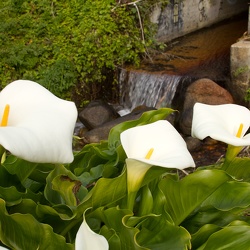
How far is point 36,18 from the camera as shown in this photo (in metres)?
6.32

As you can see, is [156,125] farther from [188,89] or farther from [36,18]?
[36,18]

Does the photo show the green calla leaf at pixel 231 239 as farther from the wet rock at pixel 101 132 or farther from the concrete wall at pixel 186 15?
the concrete wall at pixel 186 15

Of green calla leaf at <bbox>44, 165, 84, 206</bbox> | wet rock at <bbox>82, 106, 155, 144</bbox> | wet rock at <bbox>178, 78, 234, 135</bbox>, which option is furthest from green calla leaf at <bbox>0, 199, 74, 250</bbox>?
wet rock at <bbox>178, 78, 234, 135</bbox>

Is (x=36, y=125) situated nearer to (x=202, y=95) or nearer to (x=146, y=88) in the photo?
(x=202, y=95)

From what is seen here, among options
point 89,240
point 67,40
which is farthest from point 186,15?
point 89,240

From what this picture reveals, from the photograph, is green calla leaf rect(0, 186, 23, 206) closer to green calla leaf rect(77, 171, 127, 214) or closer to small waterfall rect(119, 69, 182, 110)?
green calla leaf rect(77, 171, 127, 214)

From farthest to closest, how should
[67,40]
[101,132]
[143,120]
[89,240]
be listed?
1. [67,40]
2. [101,132]
3. [143,120]
4. [89,240]

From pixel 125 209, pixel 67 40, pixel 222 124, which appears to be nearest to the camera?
pixel 125 209

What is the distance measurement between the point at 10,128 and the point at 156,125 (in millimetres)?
349

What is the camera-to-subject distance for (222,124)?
115 centimetres

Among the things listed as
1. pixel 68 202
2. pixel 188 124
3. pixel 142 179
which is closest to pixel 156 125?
pixel 142 179

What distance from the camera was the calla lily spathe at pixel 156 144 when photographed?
0.99 meters

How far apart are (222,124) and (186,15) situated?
638cm

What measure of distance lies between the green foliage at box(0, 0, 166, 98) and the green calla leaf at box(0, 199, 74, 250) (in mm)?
4638
